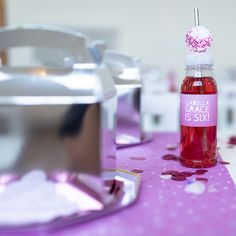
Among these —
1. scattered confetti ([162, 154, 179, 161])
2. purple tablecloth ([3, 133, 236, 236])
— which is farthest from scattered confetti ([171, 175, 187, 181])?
scattered confetti ([162, 154, 179, 161])

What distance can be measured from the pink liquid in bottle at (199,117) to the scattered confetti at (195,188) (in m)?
0.10

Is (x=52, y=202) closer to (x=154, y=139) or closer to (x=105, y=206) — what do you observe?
(x=105, y=206)

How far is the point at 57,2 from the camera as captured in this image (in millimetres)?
3416

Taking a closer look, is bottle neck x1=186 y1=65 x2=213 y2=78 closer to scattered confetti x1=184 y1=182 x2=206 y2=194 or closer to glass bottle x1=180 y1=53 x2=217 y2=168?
glass bottle x1=180 y1=53 x2=217 y2=168

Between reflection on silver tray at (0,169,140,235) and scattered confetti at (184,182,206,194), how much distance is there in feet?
0.22

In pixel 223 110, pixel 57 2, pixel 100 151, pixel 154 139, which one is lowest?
pixel 223 110

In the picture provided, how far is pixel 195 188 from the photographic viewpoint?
493 mm

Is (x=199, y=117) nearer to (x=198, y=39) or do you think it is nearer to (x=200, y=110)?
(x=200, y=110)

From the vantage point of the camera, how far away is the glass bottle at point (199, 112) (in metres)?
0.58

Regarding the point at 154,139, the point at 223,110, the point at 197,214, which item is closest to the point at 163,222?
the point at 197,214

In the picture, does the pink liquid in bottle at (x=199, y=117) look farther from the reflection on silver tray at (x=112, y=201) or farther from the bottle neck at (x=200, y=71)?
the reflection on silver tray at (x=112, y=201)

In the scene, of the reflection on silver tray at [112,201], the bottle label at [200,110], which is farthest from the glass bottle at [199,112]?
the reflection on silver tray at [112,201]

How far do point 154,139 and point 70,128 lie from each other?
476mm

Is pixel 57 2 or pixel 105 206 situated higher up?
pixel 57 2
